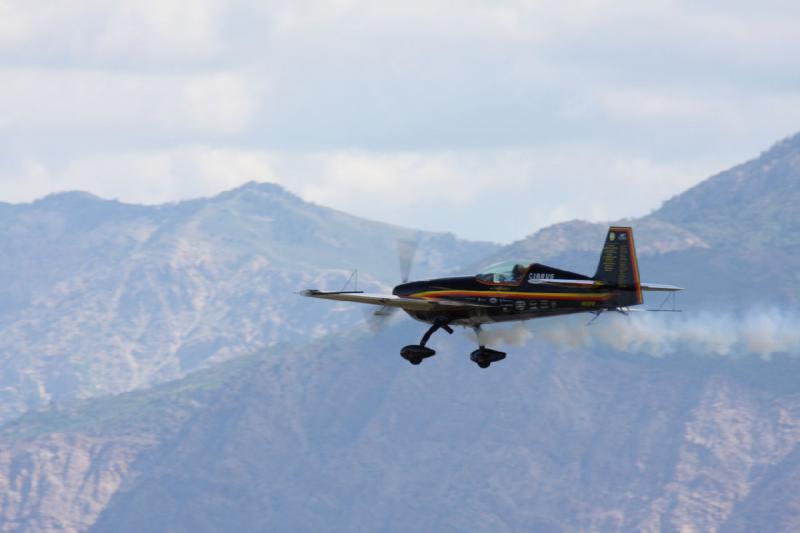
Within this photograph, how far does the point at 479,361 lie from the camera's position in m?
80.1

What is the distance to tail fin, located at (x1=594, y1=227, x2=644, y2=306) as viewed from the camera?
74.9m

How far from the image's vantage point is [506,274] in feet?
253

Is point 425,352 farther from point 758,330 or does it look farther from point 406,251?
point 758,330

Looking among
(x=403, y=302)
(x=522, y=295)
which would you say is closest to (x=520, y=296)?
(x=522, y=295)

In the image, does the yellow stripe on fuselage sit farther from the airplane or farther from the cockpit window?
the cockpit window

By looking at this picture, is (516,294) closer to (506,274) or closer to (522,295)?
(522,295)

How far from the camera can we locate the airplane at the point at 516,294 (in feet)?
246

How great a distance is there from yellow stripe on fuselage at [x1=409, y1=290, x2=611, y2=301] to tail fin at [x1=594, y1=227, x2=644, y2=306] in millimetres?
588

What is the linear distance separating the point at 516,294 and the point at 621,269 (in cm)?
462

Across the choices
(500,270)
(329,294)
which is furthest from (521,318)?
(329,294)

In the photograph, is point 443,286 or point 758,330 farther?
point 758,330

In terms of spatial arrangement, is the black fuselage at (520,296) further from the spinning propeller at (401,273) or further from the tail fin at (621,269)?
the spinning propeller at (401,273)

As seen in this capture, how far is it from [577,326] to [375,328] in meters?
9.32

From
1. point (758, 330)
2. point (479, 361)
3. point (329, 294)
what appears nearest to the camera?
point (329, 294)
